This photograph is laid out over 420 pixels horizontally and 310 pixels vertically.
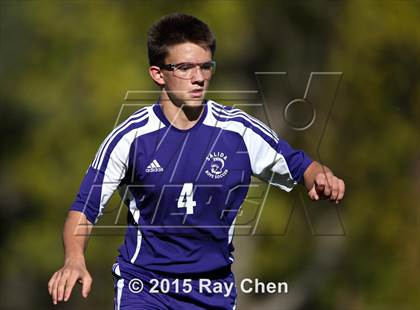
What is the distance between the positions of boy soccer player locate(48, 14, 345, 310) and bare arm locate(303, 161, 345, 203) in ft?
0.06

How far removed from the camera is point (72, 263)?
6066 mm

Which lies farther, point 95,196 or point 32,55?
point 32,55

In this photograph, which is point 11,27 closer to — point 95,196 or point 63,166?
point 63,166

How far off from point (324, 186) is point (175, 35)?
4.43ft

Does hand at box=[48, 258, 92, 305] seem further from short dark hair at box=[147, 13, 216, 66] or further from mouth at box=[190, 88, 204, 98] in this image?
short dark hair at box=[147, 13, 216, 66]

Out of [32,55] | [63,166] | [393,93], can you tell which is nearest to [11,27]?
[32,55]

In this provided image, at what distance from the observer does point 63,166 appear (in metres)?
19.5

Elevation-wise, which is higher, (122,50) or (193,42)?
(122,50)

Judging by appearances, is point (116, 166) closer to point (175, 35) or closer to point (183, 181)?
point (183, 181)

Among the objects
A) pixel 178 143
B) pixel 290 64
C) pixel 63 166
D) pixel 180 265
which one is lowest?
pixel 180 265

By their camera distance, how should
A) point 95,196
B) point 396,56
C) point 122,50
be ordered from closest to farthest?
1. point 95,196
2. point 396,56
3. point 122,50

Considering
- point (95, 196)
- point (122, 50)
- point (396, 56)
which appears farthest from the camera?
point (122, 50)

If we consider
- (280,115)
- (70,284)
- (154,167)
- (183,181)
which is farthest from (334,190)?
(280,115)

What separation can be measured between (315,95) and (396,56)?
1337 millimetres
